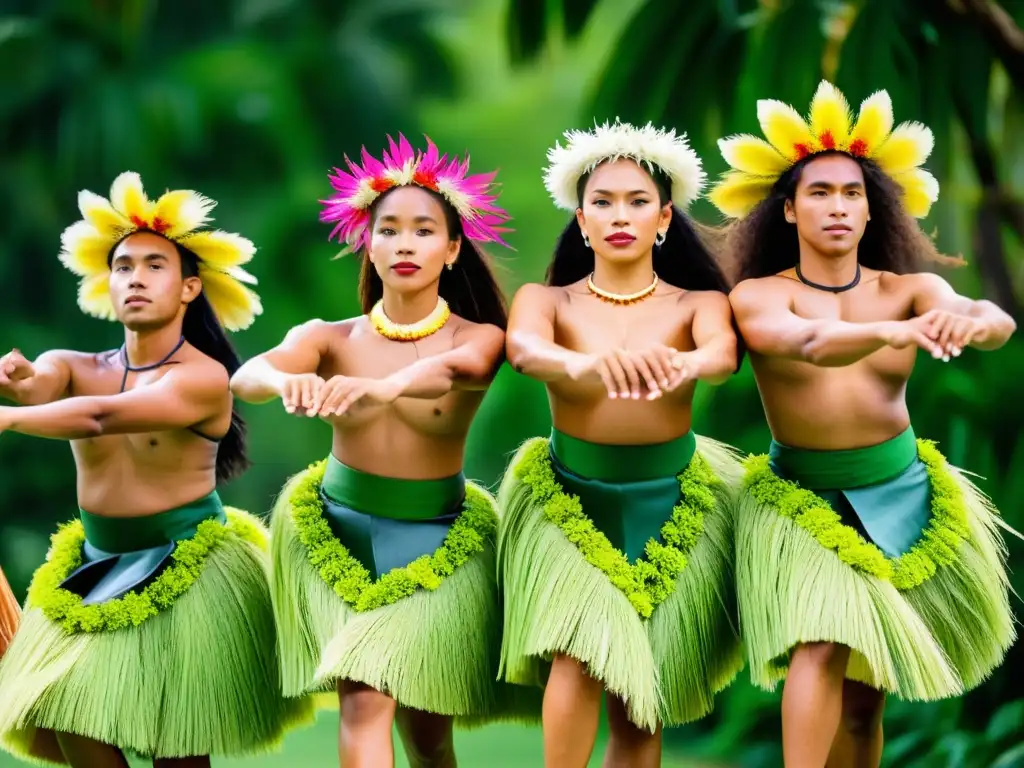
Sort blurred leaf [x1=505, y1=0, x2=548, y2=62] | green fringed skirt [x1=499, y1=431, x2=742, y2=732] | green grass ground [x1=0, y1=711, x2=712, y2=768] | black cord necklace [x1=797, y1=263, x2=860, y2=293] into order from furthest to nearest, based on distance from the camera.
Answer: blurred leaf [x1=505, y1=0, x2=548, y2=62], green grass ground [x1=0, y1=711, x2=712, y2=768], black cord necklace [x1=797, y1=263, x2=860, y2=293], green fringed skirt [x1=499, y1=431, x2=742, y2=732]

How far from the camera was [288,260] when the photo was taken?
17.5 ft

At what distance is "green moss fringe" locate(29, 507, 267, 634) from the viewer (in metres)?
2.56

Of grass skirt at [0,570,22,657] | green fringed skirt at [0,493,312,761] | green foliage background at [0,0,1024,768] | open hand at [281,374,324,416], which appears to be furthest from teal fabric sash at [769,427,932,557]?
green foliage background at [0,0,1024,768]

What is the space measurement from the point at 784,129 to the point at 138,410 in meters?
1.33

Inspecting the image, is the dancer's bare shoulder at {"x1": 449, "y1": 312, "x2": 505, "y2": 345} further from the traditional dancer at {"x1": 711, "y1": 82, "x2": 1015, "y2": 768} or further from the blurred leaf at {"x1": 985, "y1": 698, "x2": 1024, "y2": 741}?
the blurred leaf at {"x1": 985, "y1": 698, "x2": 1024, "y2": 741}

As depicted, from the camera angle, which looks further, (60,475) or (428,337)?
(60,475)

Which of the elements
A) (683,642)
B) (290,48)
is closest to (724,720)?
(683,642)

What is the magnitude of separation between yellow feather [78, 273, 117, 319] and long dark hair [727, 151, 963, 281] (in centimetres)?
128

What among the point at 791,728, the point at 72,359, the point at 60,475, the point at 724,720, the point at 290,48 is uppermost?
the point at 290,48

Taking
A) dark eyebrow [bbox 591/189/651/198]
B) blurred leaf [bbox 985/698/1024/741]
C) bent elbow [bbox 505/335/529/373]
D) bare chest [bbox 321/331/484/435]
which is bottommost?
blurred leaf [bbox 985/698/1024/741]

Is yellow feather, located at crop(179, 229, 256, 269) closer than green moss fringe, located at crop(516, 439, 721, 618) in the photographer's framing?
No

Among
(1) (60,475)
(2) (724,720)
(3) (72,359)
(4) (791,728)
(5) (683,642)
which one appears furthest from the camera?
(1) (60,475)

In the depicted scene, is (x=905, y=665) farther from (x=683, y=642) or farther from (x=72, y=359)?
(x=72, y=359)

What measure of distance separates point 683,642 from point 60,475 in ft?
10.9
